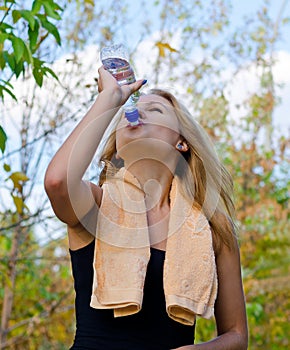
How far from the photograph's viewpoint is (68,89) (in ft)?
12.5

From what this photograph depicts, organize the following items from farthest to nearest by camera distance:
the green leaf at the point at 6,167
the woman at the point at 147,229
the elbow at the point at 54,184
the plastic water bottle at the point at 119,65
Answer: the green leaf at the point at 6,167
the plastic water bottle at the point at 119,65
the woman at the point at 147,229
the elbow at the point at 54,184

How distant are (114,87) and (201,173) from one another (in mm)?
498

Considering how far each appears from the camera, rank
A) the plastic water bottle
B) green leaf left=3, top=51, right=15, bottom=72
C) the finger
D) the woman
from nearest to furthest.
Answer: the woman → the finger → the plastic water bottle → green leaf left=3, top=51, right=15, bottom=72

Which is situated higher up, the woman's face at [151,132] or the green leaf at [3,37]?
the green leaf at [3,37]

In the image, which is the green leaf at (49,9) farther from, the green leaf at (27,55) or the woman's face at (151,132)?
the woman's face at (151,132)

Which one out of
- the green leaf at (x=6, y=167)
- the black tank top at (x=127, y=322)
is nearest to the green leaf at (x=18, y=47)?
the black tank top at (x=127, y=322)

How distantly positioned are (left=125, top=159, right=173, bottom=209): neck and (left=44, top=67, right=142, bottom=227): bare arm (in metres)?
0.24

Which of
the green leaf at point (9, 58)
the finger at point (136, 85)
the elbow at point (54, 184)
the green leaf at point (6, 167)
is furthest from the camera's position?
the green leaf at point (6, 167)

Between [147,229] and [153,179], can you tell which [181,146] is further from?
[147,229]

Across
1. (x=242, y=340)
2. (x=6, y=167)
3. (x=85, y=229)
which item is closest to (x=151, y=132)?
(x=85, y=229)

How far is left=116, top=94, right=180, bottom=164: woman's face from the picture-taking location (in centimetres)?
200

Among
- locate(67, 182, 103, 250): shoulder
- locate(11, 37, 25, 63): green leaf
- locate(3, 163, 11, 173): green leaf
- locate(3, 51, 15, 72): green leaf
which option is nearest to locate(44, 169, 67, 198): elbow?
locate(67, 182, 103, 250): shoulder

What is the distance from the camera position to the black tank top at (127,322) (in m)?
1.84

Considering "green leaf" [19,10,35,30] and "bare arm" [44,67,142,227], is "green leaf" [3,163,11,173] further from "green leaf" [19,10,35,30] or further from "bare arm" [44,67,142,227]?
"bare arm" [44,67,142,227]
